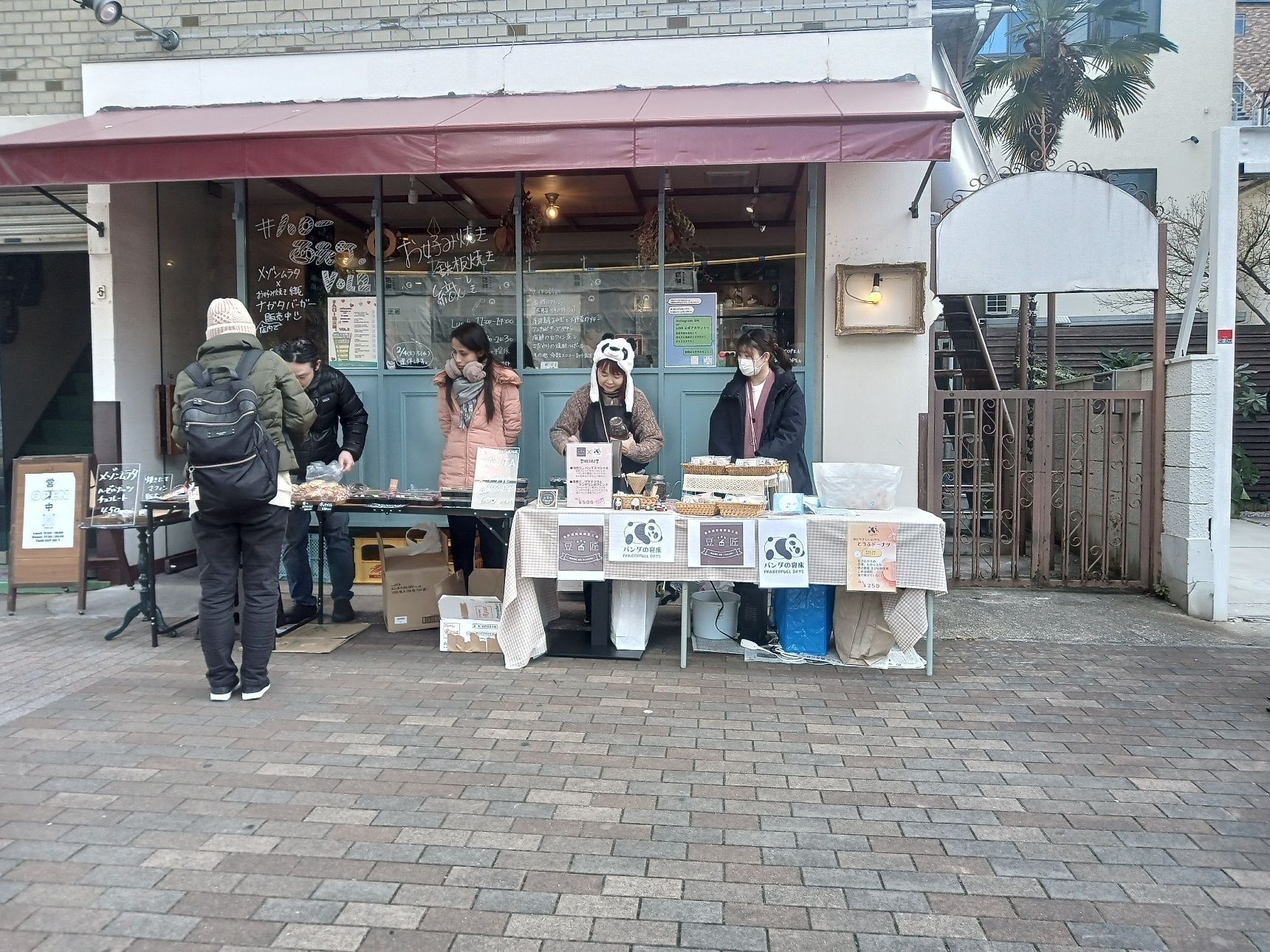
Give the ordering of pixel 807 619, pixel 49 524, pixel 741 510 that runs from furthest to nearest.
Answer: pixel 49 524, pixel 807 619, pixel 741 510

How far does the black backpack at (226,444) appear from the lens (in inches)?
171

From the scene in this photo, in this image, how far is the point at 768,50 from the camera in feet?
22.1

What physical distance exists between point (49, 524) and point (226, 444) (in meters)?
3.11

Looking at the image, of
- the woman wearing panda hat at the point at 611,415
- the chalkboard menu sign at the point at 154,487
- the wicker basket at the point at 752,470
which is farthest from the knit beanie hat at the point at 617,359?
the chalkboard menu sign at the point at 154,487

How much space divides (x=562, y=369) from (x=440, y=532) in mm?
1759

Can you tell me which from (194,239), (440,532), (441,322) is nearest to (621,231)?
(441,322)

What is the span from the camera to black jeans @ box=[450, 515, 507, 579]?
6.11m

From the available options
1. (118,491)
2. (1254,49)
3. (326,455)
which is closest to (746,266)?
(326,455)

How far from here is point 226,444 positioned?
4.34 metres

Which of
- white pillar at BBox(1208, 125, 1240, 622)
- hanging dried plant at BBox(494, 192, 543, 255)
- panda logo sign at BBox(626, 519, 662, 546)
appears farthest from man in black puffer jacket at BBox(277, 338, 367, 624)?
white pillar at BBox(1208, 125, 1240, 622)

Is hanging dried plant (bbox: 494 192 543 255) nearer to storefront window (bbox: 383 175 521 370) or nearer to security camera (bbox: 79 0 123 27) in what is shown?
storefront window (bbox: 383 175 521 370)

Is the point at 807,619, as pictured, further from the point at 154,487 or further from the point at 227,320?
the point at 154,487

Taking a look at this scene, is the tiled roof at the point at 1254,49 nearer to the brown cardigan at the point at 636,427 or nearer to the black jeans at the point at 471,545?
the brown cardigan at the point at 636,427

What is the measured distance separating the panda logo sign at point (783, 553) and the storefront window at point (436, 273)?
3248mm
